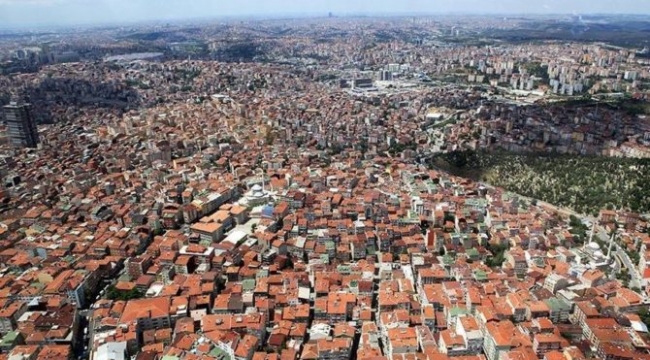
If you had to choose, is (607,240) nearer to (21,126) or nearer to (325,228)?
(325,228)

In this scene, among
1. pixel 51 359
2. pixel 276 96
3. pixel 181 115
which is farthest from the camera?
pixel 276 96

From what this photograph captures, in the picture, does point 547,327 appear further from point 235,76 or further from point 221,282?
point 235,76

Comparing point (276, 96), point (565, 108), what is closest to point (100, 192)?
point (276, 96)

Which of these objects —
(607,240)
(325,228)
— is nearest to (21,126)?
(325,228)

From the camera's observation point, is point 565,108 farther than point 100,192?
Yes

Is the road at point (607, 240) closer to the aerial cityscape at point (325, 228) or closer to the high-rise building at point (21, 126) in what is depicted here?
the aerial cityscape at point (325, 228)

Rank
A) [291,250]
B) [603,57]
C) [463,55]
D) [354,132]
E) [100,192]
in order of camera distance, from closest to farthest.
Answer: [291,250] < [100,192] < [354,132] < [603,57] < [463,55]
